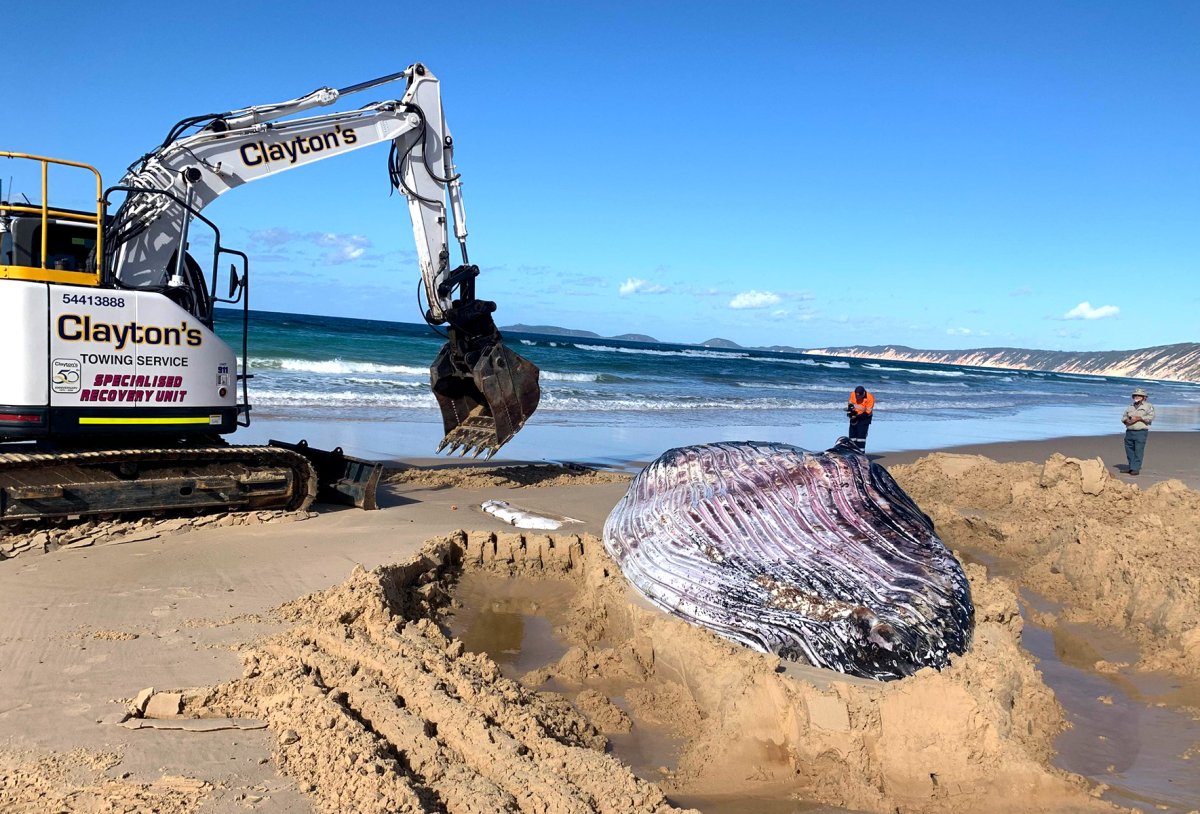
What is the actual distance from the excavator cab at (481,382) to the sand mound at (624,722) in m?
3.76

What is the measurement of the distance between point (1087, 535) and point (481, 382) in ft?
17.8

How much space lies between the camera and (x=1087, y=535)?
7320mm

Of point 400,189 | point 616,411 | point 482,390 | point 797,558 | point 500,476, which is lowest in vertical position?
point 500,476

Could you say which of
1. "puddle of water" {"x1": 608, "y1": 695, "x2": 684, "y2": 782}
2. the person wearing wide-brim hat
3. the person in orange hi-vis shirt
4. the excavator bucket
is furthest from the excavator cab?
the person wearing wide-brim hat

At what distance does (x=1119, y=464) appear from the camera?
14914mm

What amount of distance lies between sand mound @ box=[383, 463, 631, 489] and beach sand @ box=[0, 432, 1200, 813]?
2.75m

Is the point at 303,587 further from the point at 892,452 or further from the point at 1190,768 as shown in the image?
the point at 892,452

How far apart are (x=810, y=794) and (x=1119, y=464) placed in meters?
13.6

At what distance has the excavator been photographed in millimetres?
6473

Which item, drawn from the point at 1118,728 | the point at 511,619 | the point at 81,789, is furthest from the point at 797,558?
the point at 81,789

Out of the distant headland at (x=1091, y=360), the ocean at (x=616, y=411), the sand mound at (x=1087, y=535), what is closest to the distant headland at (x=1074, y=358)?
the distant headland at (x=1091, y=360)

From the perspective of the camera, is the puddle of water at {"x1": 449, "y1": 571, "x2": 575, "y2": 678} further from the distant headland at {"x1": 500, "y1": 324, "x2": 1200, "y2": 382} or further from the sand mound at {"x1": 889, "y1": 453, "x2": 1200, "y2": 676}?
the distant headland at {"x1": 500, "y1": 324, "x2": 1200, "y2": 382}

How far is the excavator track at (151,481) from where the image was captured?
6.53 meters

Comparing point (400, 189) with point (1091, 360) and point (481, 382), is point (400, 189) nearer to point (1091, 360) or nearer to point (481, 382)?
point (481, 382)
